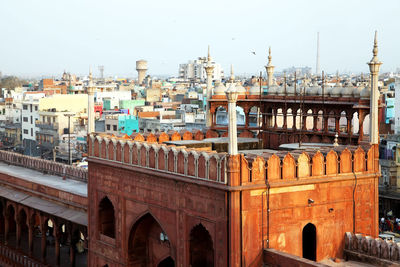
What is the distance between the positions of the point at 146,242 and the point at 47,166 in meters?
12.4

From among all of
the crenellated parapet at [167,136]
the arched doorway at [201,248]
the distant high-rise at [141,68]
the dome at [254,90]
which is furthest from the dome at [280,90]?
the distant high-rise at [141,68]

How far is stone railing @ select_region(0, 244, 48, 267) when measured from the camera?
2305 cm

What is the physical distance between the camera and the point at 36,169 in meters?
28.9

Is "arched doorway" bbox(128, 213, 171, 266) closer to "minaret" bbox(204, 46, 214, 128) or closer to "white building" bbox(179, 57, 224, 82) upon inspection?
"minaret" bbox(204, 46, 214, 128)

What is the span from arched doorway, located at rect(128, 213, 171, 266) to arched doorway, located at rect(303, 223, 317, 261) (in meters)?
3.54

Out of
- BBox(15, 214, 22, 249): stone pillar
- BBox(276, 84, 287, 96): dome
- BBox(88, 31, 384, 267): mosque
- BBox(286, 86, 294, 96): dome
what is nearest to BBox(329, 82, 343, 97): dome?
BBox(88, 31, 384, 267): mosque

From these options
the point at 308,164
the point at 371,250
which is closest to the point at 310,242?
the point at 371,250

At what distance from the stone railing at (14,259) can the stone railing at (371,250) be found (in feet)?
38.8

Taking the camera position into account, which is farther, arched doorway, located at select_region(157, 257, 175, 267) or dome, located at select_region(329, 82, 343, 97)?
dome, located at select_region(329, 82, 343, 97)

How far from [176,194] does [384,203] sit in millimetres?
24470

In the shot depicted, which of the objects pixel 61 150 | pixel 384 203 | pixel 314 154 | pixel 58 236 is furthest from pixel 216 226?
pixel 61 150

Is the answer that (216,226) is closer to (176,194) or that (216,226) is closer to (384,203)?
A: (176,194)

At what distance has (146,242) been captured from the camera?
16.9m

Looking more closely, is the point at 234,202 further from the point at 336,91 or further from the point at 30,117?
the point at 30,117
